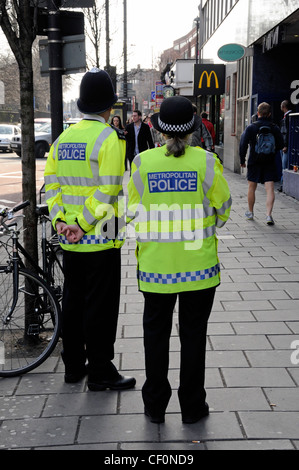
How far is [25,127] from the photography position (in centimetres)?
470

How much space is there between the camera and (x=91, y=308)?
3816 millimetres

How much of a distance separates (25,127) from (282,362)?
2.53m

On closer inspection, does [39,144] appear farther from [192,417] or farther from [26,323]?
[192,417]

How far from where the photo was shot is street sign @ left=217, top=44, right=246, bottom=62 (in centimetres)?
1645

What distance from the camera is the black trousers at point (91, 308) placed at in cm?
378

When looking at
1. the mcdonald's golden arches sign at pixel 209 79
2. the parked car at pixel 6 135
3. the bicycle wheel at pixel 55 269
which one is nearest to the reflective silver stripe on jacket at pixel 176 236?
the bicycle wheel at pixel 55 269

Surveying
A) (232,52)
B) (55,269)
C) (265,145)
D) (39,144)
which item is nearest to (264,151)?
(265,145)

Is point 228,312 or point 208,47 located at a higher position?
point 208,47

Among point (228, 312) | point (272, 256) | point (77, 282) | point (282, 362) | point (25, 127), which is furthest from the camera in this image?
point (272, 256)

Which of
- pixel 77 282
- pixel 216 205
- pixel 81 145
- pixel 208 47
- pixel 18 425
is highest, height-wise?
pixel 208 47

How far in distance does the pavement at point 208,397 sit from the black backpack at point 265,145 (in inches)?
157

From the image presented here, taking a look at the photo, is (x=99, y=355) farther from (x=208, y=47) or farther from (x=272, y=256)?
(x=208, y=47)

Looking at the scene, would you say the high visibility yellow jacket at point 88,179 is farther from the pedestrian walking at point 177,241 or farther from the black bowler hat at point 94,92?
the pedestrian walking at point 177,241
